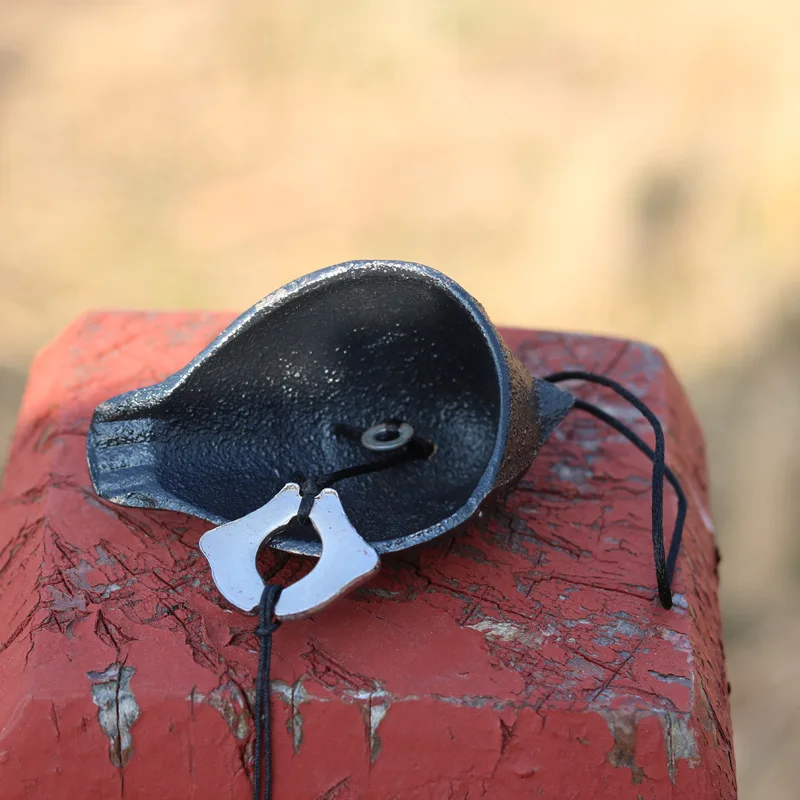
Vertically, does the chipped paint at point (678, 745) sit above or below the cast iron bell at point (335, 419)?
below

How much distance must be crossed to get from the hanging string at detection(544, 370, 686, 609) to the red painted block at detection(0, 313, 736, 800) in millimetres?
33

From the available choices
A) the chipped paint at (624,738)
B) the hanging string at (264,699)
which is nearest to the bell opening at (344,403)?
the hanging string at (264,699)

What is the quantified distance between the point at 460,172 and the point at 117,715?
298 cm

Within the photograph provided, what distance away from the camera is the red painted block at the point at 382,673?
3.60ft

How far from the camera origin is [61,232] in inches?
144

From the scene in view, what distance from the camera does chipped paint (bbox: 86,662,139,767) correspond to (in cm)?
110

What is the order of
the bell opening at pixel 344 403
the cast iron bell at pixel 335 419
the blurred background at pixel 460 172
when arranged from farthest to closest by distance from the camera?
the blurred background at pixel 460 172, the bell opening at pixel 344 403, the cast iron bell at pixel 335 419

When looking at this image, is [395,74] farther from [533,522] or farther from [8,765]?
[8,765]

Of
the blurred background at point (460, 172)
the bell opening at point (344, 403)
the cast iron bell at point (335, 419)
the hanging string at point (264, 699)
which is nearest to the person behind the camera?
the hanging string at point (264, 699)

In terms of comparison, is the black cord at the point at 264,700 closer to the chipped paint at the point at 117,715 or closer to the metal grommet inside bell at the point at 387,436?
the chipped paint at the point at 117,715

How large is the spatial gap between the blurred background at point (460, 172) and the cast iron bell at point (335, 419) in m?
1.70

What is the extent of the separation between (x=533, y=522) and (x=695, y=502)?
0.34m

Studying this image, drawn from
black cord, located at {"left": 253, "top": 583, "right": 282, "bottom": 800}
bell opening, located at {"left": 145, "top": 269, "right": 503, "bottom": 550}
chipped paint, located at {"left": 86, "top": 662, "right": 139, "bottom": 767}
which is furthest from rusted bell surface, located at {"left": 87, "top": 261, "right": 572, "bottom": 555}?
chipped paint, located at {"left": 86, "top": 662, "right": 139, "bottom": 767}

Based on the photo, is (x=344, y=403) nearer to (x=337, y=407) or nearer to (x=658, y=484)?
(x=337, y=407)
